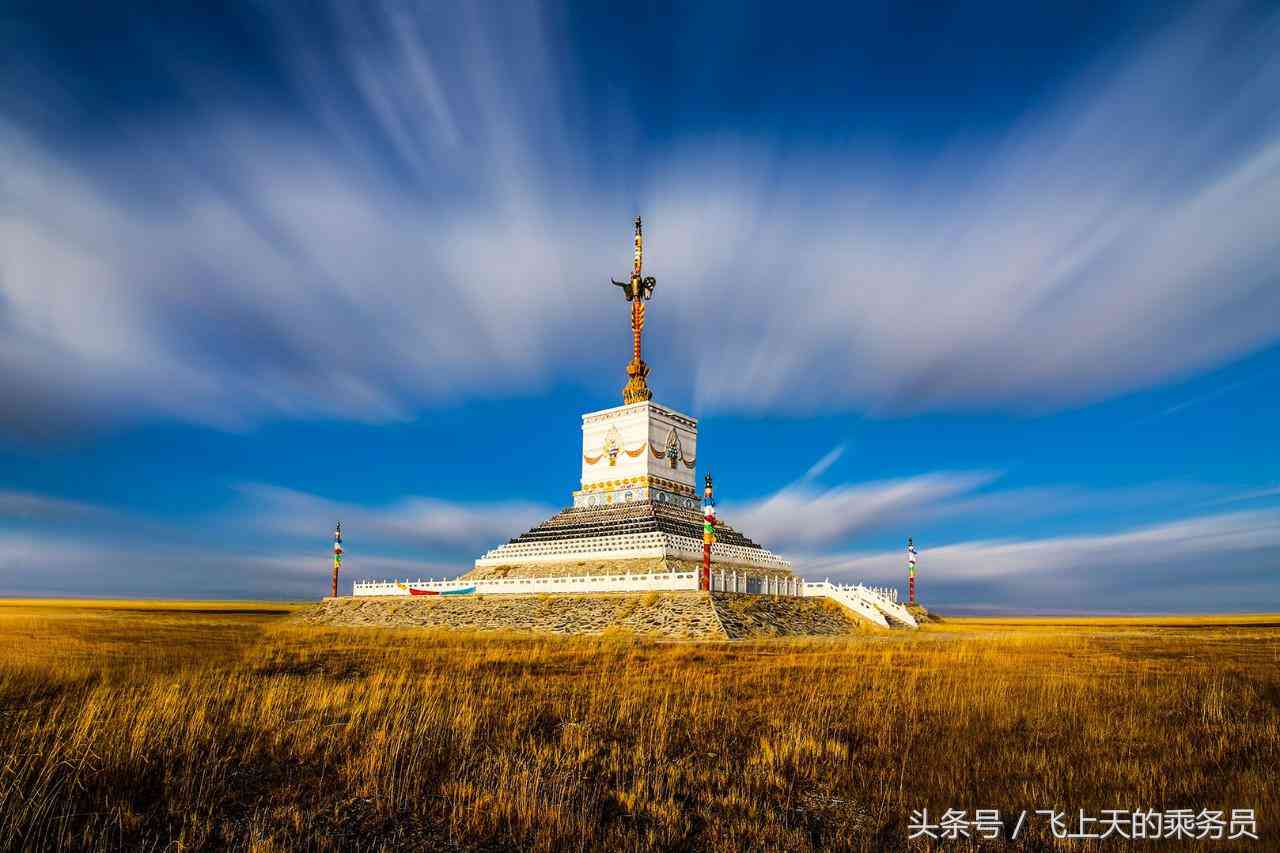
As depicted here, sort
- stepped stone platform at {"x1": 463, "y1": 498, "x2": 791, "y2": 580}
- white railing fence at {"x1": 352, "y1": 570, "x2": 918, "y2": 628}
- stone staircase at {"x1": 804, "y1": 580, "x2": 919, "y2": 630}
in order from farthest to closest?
1. stepped stone platform at {"x1": 463, "y1": 498, "x2": 791, "y2": 580}
2. stone staircase at {"x1": 804, "y1": 580, "x2": 919, "y2": 630}
3. white railing fence at {"x1": 352, "y1": 570, "x2": 918, "y2": 628}

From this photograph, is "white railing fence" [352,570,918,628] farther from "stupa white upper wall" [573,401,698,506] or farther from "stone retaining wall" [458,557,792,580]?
"stupa white upper wall" [573,401,698,506]

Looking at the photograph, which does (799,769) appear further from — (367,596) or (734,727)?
(367,596)

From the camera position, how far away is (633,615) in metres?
36.0

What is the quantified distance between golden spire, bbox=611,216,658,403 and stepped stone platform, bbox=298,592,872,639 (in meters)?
30.5

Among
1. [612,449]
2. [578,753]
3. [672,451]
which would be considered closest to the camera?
[578,753]

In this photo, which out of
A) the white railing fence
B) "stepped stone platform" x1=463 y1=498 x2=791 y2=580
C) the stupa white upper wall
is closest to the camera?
the white railing fence

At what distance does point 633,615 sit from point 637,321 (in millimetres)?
43272

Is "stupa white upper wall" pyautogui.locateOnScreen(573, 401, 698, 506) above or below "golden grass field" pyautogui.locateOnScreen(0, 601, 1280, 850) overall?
above

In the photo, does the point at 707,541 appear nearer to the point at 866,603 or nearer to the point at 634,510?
the point at 866,603

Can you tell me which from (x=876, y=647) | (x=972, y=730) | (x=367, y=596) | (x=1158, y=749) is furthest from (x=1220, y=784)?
(x=367, y=596)

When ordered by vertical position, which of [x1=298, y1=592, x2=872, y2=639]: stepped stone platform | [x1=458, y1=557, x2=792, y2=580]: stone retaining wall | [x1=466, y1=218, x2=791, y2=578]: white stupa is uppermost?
[x1=466, y1=218, x2=791, y2=578]: white stupa

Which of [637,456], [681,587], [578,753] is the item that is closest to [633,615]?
[681,587]

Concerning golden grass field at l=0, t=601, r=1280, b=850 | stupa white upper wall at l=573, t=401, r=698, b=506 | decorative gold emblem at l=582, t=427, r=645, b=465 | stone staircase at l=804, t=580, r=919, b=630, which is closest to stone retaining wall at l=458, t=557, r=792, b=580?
stone staircase at l=804, t=580, r=919, b=630

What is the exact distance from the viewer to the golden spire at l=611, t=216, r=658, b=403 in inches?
2798
